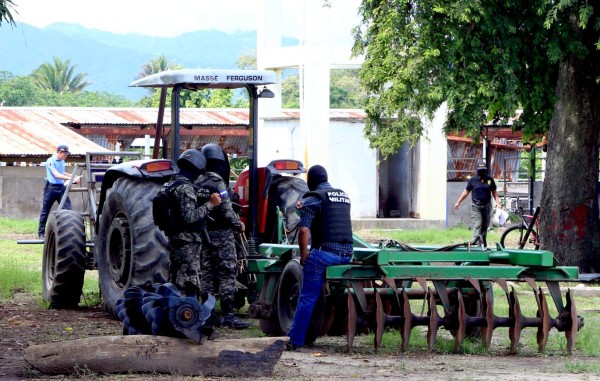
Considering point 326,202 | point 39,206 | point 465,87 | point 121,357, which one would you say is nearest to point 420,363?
point 326,202

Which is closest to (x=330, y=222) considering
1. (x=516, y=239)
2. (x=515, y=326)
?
(x=515, y=326)

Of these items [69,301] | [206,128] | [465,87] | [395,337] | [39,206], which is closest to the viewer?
[395,337]

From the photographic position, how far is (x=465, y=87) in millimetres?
18141

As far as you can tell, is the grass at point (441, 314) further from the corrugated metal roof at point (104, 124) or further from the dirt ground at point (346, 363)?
the corrugated metal roof at point (104, 124)

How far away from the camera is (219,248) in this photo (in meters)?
11.5

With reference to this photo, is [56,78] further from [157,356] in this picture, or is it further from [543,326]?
[157,356]

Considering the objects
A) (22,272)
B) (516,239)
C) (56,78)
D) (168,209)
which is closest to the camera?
(168,209)

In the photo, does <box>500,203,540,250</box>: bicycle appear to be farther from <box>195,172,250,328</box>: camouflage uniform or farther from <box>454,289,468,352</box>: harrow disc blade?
<box>454,289,468,352</box>: harrow disc blade

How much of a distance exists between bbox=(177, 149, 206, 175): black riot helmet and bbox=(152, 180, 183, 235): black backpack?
0.21 m

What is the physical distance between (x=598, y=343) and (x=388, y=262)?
222 cm

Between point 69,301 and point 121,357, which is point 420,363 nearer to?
point 121,357

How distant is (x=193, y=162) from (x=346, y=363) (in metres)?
2.59

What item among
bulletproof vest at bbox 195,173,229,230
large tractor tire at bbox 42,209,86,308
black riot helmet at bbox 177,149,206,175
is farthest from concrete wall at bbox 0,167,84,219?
black riot helmet at bbox 177,149,206,175

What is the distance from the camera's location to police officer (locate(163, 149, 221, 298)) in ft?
35.9
